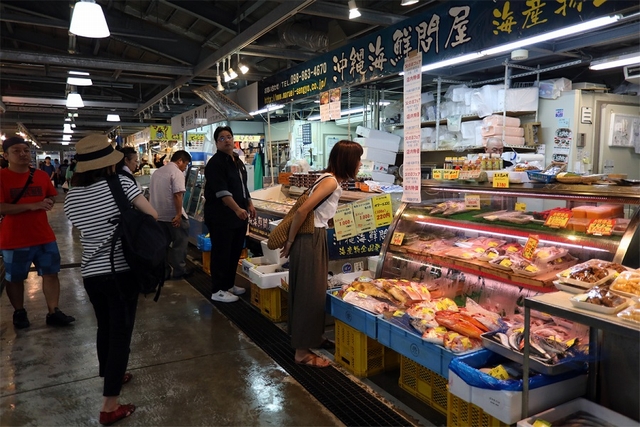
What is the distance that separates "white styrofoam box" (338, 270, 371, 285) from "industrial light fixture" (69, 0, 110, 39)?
3.07 metres

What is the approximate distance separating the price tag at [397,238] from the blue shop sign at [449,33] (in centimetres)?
169

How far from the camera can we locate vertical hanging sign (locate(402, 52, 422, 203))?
402 centimetres

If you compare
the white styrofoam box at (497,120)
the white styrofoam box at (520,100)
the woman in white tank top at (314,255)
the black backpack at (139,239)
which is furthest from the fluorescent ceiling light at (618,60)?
the black backpack at (139,239)

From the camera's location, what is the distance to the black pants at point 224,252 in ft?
18.2

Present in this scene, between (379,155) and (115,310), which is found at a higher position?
(379,155)

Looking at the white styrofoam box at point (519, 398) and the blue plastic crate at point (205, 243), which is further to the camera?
the blue plastic crate at point (205, 243)

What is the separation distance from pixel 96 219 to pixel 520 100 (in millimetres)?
6874

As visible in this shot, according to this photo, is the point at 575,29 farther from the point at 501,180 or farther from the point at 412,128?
the point at 412,128

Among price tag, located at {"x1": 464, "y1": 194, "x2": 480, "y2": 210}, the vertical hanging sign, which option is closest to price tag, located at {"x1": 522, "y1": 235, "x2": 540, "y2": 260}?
price tag, located at {"x1": 464, "y1": 194, "x2": 480, "y2": 210}

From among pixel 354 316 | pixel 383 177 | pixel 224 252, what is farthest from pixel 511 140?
pixel 354 316

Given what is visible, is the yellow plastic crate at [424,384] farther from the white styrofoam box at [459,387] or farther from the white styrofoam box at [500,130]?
the white styrofoam box at [500,130]

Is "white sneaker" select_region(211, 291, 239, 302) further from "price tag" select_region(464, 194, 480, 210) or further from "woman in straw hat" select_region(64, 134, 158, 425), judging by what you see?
"price tag" select_region(464, 194, 480, 210)

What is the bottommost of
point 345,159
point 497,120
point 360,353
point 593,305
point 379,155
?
point 360,353

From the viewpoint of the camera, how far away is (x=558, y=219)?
3.35 metres
